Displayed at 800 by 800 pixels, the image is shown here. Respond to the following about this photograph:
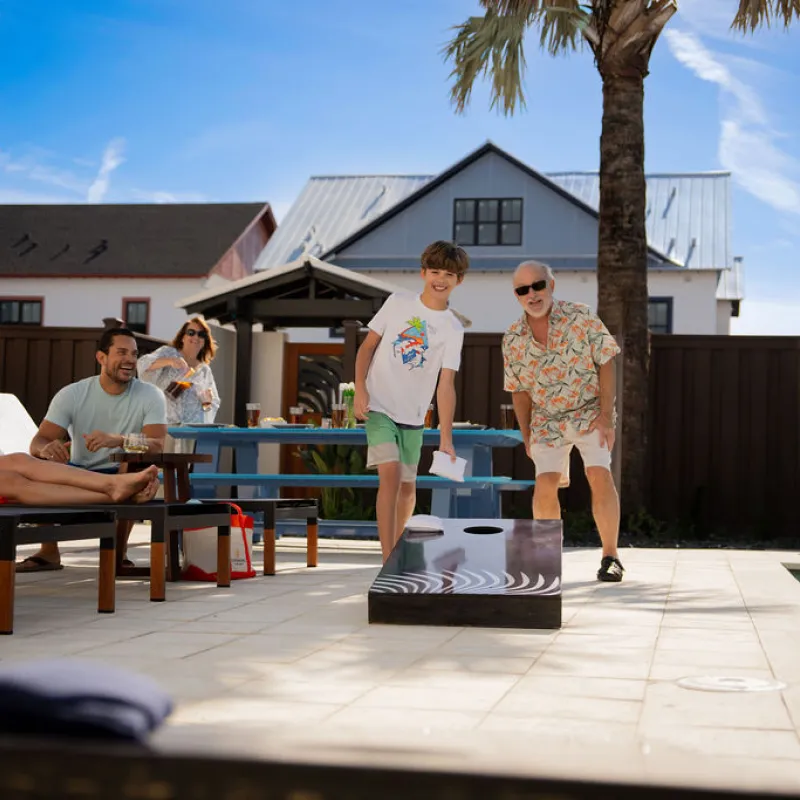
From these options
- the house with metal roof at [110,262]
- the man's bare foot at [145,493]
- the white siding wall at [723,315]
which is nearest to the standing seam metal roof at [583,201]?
the white siding wall at [723,315]

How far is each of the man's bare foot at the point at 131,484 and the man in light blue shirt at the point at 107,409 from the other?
97 centimetres

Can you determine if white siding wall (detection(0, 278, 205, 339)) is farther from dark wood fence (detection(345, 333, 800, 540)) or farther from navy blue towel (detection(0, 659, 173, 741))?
navy blue towel (detection(0, 659, 173, 741))

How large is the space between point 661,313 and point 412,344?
21.9 m

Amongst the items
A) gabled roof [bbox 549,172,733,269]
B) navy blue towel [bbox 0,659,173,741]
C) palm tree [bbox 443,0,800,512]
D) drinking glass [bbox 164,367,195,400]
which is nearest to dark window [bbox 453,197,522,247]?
gabled roof [bbox 549,172,733,269]

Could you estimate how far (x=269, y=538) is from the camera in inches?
286

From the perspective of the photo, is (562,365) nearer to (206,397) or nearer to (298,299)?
(206,397)

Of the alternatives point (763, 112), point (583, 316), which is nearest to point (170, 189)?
point (763, 112)

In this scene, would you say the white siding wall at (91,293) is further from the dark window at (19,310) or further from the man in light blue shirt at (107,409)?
the man in light blue shirt at (107,409)

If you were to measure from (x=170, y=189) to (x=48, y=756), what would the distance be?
4267 centimetres

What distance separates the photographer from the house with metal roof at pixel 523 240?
27344 millimetres

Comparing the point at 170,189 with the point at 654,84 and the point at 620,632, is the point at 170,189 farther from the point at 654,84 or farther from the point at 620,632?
the point at 620,632

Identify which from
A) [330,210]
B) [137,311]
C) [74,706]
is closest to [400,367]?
[74,706]

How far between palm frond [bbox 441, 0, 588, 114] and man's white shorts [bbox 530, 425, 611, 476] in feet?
25.4

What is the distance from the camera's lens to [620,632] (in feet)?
16.2
